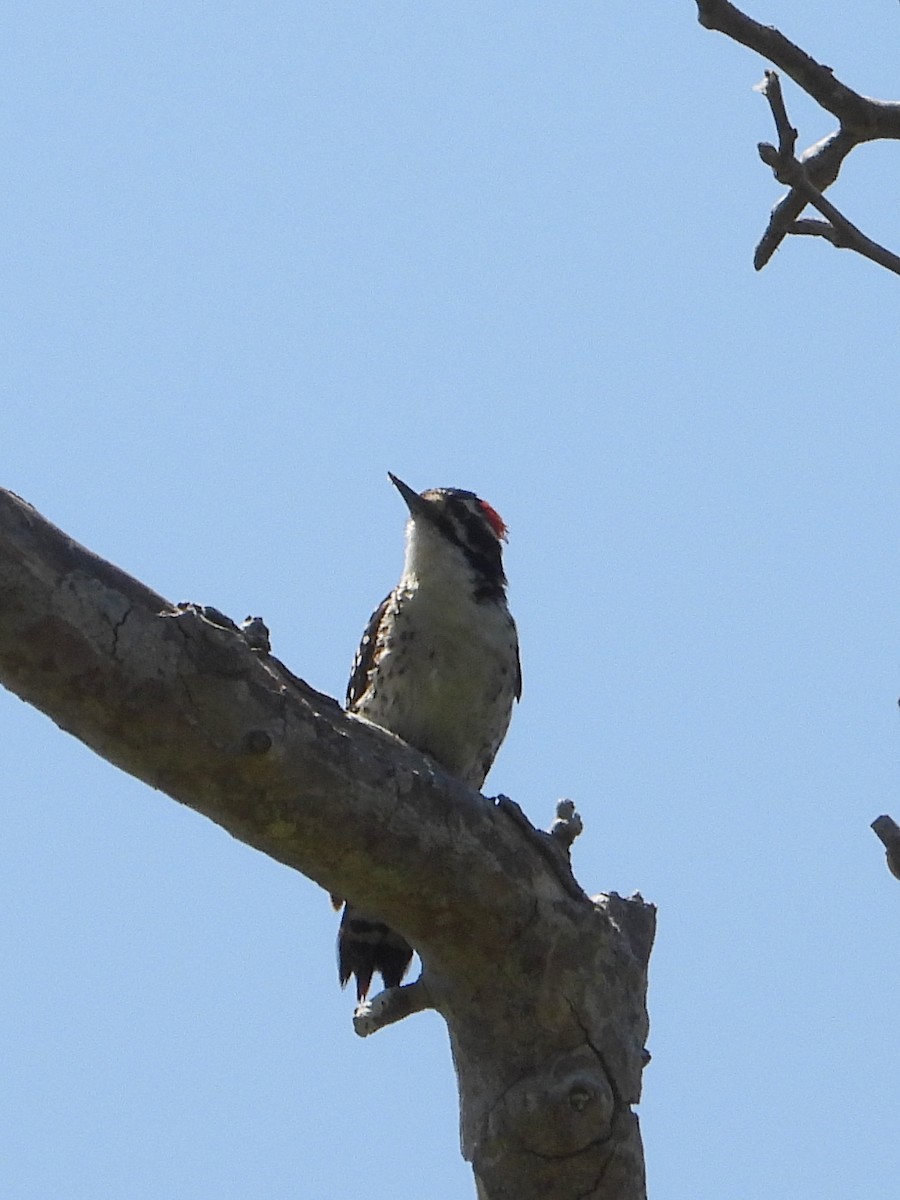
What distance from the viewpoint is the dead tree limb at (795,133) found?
14.0 ft

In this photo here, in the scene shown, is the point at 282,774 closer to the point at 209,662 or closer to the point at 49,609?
the point at 209,662

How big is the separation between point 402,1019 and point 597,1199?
851mm

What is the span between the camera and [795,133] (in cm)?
444

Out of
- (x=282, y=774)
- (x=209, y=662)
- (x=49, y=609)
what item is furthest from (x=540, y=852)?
(x=49, y=609)

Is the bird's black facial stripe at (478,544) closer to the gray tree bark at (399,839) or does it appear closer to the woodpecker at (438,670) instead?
the woodpecker at (438,670)

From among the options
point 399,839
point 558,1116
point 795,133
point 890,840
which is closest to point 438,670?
point 399,839

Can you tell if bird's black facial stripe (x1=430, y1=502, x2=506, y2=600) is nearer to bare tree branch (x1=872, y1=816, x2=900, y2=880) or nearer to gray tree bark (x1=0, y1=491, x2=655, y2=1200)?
gray tree bark (x1=0, y1=491, x2=655, y2=1200)

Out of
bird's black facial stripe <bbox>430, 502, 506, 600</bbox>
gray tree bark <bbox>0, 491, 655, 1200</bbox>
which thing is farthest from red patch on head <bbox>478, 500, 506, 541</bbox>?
gray tree bark <bbox>0, 491, 655, 1200</bbox>

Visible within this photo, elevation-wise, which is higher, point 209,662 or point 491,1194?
point 209,662

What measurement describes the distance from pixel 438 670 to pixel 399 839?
2.29 metres

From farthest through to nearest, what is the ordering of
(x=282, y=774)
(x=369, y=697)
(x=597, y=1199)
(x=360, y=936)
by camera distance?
(x=369, y=697)
(x=360, y=936)
(x=597, y=1199)
(x=282, y=774)

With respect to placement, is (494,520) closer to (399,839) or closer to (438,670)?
(438,670)

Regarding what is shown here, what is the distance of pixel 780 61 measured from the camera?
14.6 ft

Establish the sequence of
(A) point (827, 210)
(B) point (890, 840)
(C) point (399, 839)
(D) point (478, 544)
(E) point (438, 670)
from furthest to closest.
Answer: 1. (D) point (478, 544)
2. (E) point (438, 670)
3. (C) point (399, 839)
4. (A) point (827, 210)
5. (B) point (890, 840)
